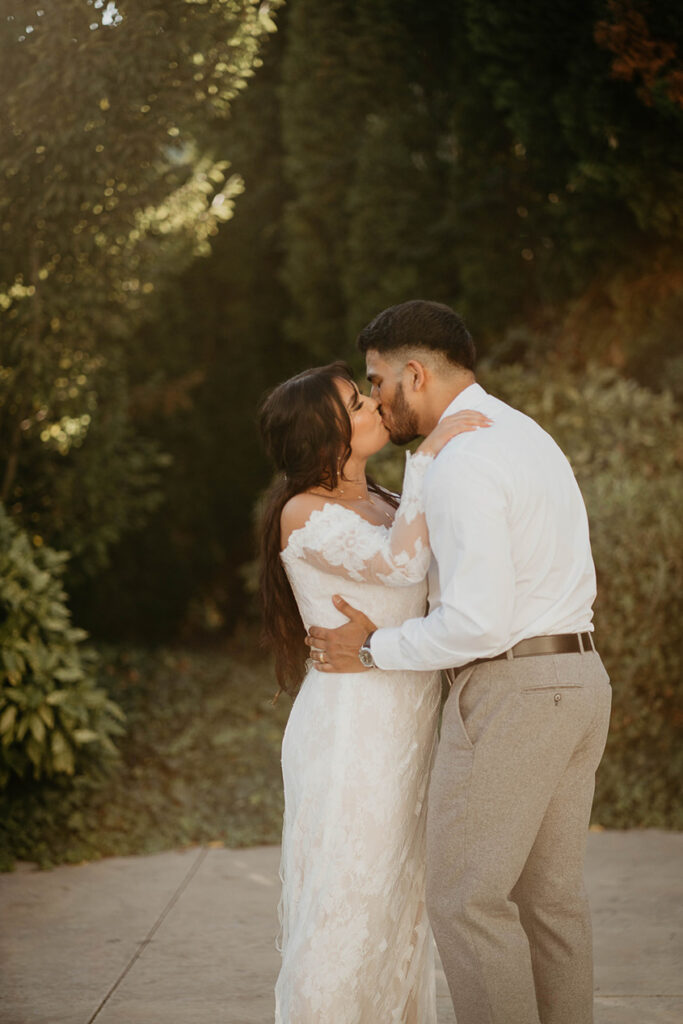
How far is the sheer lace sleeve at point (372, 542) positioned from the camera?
9.33 ft

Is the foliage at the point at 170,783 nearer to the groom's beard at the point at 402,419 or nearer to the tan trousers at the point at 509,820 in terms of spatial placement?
the tan trousers at the point at 509,820

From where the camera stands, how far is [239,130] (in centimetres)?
1002

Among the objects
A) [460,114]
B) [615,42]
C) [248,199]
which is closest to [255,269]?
[248,199]

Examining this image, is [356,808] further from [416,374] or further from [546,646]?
[416,374]

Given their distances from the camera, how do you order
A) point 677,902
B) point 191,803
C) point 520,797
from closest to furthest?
1. point 520,797
2. point 677,902
3. point 191,803

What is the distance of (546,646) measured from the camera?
2650mm

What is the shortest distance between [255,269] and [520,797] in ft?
A: 29.3

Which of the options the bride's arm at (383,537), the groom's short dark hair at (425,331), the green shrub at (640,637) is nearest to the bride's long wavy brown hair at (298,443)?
the bride's arm at (383,537)

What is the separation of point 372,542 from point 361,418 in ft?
1.25

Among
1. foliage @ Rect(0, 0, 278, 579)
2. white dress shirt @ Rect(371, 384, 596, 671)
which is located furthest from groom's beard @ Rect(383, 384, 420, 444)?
foliage @ Rect(0, 0, 278, 579)

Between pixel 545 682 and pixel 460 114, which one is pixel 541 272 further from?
pixel 545 682

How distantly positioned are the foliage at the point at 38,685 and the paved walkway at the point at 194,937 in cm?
56

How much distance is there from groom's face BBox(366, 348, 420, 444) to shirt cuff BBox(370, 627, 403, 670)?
1.75 ft

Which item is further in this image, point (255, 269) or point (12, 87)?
point (255, 269)
